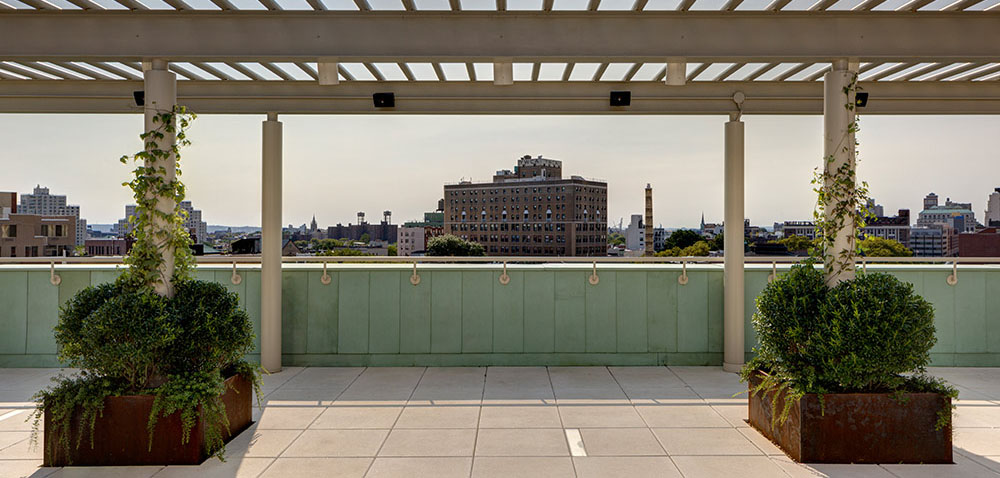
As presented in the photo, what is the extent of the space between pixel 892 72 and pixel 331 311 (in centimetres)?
528

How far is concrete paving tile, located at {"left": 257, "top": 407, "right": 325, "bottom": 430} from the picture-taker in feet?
12.8

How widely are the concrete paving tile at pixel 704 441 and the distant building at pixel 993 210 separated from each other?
22.3ft

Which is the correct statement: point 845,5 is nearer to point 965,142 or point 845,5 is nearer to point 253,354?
point 253,354

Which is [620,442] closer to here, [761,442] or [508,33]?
[761,442]

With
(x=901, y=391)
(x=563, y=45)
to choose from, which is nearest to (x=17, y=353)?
(x=563, y=45)

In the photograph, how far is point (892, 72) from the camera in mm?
4824

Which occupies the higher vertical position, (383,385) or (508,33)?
(508,33)

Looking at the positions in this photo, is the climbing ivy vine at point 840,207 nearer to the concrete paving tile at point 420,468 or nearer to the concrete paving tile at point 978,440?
the concrete paving tile at point 978,440

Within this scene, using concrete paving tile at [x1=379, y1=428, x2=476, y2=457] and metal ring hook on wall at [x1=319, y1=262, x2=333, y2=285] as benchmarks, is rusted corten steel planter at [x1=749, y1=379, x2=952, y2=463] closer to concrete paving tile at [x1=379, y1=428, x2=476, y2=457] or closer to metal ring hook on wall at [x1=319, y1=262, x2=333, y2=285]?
concrete paving tile at [x1=379, y1=428, x2=476, y2=457]

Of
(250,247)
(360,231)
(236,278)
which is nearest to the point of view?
(236,278)

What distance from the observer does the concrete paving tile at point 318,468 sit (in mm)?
3076

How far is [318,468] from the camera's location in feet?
10.4

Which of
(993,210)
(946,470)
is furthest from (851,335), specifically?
(993,210)

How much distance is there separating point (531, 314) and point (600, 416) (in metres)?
1.77
